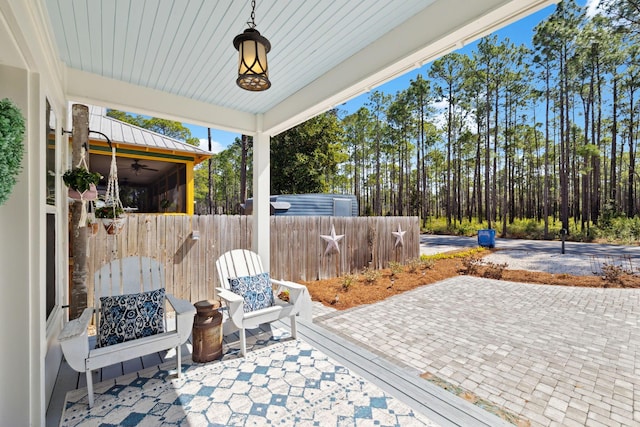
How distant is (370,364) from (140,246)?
10.2ft

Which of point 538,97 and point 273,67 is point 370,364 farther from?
point 538,97

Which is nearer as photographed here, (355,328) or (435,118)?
(355,328)

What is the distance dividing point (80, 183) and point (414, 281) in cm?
568

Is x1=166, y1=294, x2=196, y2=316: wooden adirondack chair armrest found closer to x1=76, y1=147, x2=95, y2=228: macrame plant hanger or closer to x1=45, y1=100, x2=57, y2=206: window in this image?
x1=76, y1=147, x2=95, y2=228: macrame plant hanger

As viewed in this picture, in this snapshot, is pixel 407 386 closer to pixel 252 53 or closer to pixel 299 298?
pixel 299 298

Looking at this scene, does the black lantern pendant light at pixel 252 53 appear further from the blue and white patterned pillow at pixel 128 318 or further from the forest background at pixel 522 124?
the forest background at pixel 522 124

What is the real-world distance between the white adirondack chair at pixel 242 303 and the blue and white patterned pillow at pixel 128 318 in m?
0.58

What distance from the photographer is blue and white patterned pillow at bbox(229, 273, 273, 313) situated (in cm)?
302

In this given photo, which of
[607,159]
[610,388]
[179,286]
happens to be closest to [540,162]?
[607,159]

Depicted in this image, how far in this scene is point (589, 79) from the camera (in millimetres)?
14727

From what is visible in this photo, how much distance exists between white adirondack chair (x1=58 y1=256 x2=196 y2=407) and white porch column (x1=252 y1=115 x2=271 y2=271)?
1455mm

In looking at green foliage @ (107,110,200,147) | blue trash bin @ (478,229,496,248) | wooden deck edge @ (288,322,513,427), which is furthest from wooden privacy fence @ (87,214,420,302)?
green foliage @ (107,110,200,147)

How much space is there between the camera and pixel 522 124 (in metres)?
17.6

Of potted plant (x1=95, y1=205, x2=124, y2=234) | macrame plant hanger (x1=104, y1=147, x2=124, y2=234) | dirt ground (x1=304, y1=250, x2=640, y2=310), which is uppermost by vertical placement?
macrame plant hanger (x1=104, y1=147, x2=124, y2=234)
